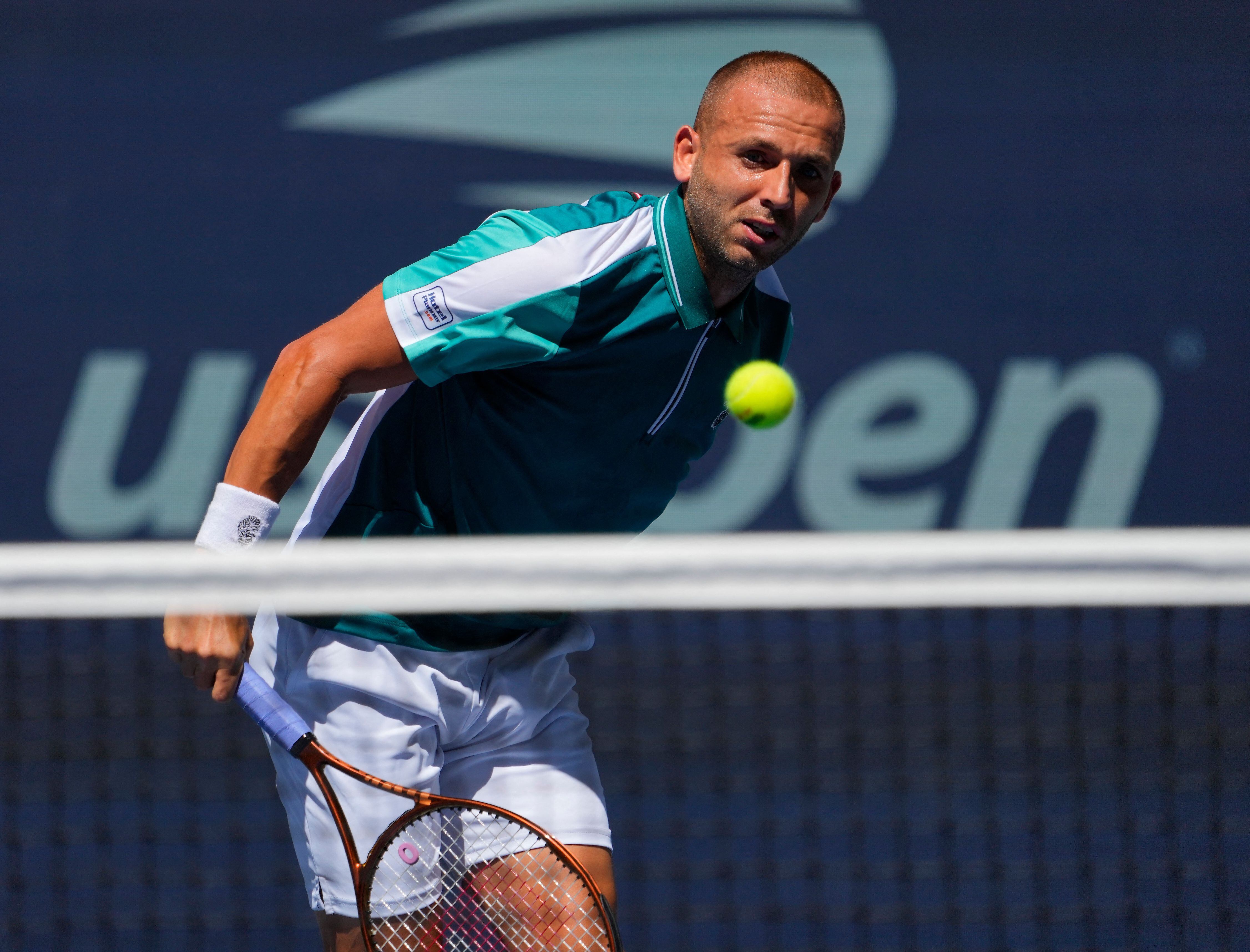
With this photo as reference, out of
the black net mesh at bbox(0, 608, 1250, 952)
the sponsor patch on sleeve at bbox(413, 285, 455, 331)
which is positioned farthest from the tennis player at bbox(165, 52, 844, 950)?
the black net mesh at bbox(0, 608, 1250, 952)

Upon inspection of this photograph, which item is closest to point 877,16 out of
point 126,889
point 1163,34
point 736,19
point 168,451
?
point 736,19

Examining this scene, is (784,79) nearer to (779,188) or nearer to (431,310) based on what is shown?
(779,188)

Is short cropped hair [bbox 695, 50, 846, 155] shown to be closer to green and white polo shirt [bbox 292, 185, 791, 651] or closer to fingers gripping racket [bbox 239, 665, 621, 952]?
green and white polo shirt [bbox 292, 185, 791, 651]

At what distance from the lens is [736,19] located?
196 inches

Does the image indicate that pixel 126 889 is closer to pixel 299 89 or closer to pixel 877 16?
pixel 299 89

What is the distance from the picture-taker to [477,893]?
1.79 m

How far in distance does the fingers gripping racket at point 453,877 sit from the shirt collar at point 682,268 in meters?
0.69

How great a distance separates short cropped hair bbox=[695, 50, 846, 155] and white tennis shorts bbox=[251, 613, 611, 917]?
79 centimetres

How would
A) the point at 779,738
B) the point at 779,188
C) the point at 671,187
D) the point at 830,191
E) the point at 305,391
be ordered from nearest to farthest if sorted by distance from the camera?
1. the point at 305,391
2. the point at 779,188
3. the point at 830,191
4. the point at 779,738
5. the point at 671,187

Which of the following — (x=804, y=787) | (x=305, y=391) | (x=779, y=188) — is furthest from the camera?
(x=804, y=787)

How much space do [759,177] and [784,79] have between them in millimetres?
131

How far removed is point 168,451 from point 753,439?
2191mm

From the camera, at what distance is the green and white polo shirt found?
5.12 ft

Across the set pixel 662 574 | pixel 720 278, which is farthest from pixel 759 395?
pixel 662 574
